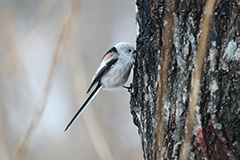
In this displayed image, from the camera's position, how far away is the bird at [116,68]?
8.40 ft

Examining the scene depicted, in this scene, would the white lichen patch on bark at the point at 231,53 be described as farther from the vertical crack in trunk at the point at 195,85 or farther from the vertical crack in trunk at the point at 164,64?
the vertical crack in trunk at the point at 164,64

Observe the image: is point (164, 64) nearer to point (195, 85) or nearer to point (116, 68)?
point (195, 85)

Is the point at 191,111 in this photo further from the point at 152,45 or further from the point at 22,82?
the point at 22,82

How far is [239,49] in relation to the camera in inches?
50.8

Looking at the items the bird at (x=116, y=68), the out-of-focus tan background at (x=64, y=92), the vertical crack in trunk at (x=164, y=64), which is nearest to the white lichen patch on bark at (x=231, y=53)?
the vertical crack in trunk at (x=164, y=64)

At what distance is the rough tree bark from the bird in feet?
3.31

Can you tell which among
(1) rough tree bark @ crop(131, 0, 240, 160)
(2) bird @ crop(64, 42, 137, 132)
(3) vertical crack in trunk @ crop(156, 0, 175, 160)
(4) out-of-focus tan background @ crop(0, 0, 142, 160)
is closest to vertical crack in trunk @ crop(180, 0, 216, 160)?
(1) rough tree bark @ crop(131, 0, 240, 160)

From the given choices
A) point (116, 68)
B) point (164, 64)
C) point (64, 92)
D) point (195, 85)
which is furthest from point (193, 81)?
point (64, 92)

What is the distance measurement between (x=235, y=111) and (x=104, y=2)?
144 inches

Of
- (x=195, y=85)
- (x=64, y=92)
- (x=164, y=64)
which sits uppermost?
(x=64, y=92)

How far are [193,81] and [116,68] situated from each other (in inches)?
52.9

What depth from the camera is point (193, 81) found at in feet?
4.42

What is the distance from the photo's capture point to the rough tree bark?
130 cm

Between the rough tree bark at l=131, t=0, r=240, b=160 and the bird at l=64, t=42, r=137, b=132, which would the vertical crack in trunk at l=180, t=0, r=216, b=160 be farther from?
the bird at l=64, t=42, r=137, b=132
